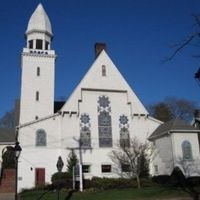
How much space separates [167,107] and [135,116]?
2647 centimetres

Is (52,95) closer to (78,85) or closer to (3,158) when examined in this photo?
(78,85)

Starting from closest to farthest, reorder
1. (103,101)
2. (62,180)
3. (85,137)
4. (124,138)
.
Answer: (62,180)
(85,137)
(124,138)
(103,101)

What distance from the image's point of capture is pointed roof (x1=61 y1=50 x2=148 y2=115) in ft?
117

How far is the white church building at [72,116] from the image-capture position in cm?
A: 3241

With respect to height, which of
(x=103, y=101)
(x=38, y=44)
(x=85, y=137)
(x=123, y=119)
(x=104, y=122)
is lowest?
(x=85, y=137)

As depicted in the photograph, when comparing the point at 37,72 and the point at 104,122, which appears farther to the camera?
the point at 37,72

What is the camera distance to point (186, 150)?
32.3 metres

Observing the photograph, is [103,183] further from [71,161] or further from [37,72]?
[37,72]

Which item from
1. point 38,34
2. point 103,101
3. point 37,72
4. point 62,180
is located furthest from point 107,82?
point 62,180

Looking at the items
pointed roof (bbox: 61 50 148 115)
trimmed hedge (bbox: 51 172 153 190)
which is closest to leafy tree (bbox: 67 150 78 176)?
trimmed hedge (bbox: 51 172 153 190)

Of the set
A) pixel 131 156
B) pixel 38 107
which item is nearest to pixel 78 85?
pixel 38 107

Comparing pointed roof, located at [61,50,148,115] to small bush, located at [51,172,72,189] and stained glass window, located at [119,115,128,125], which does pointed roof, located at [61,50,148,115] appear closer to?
stained glass window, located at [119,115,128,125]

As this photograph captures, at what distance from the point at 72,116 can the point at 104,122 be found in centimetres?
352

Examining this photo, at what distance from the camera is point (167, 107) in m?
61.1
